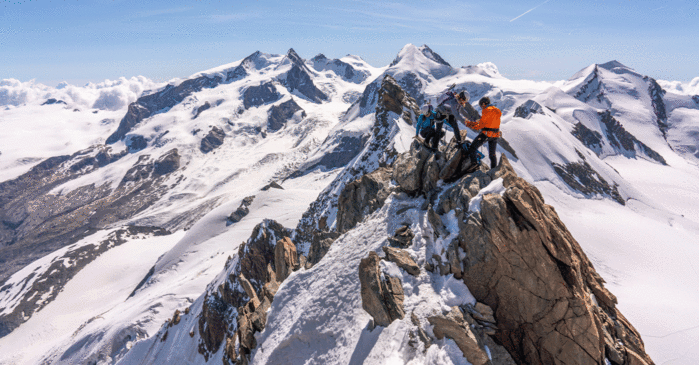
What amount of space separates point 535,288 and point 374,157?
36572mm

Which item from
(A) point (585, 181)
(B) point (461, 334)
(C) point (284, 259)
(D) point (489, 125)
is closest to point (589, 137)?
(A) point (585, 181)

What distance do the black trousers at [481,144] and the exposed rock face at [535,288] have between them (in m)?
2.68

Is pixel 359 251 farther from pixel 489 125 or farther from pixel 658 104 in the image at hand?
pixel 658 104

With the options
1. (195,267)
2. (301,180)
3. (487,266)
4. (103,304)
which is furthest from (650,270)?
(301,180)

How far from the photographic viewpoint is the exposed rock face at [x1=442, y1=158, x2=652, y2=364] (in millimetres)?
9625

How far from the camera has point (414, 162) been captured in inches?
723

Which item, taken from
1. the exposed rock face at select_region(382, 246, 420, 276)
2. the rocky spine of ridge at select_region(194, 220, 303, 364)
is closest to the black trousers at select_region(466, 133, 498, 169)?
the exposed rock face at select_region(382, 246, 420, 276)

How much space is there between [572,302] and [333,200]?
3389 cm

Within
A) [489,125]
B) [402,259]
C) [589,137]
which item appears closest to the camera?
[402,259]

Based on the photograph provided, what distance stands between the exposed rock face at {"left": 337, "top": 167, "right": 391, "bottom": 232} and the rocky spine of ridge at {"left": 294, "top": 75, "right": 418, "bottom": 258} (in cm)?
809

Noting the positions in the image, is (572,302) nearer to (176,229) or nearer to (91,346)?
(91,346)

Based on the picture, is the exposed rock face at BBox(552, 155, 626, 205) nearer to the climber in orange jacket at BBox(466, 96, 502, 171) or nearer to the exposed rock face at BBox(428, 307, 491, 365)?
the climber in orange jacket at BBox(466, 96, 502, 171)

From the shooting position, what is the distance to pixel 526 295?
10352 mm

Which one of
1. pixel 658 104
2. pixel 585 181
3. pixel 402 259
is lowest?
pixel 585 181
